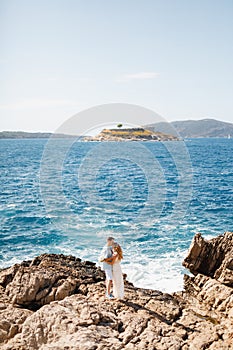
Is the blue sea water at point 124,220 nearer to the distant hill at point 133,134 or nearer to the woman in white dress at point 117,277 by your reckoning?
the distant hill at point 133,134

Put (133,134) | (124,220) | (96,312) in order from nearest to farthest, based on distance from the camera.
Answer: (96,312), (124,220), (133,134)

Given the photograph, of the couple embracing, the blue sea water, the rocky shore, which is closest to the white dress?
the couple embracing

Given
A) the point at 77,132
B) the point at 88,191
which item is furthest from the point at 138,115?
the point at 88,191

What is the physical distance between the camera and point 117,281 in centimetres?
1190

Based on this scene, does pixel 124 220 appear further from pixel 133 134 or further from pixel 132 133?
pixel 133 134

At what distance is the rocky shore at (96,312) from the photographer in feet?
30.3

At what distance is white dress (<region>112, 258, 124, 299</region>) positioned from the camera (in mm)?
11797

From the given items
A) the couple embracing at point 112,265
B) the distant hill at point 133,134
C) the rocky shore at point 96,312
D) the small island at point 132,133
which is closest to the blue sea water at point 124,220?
the small island at point 132,133

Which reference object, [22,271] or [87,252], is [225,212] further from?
[22,271]

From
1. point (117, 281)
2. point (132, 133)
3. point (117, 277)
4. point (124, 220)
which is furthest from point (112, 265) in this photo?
point (132, 133)

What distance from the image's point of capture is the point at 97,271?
14.4m

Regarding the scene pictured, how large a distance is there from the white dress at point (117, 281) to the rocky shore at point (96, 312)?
11.5 inches

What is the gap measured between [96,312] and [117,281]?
6.67 ft

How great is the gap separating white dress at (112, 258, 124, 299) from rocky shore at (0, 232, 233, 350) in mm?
293
